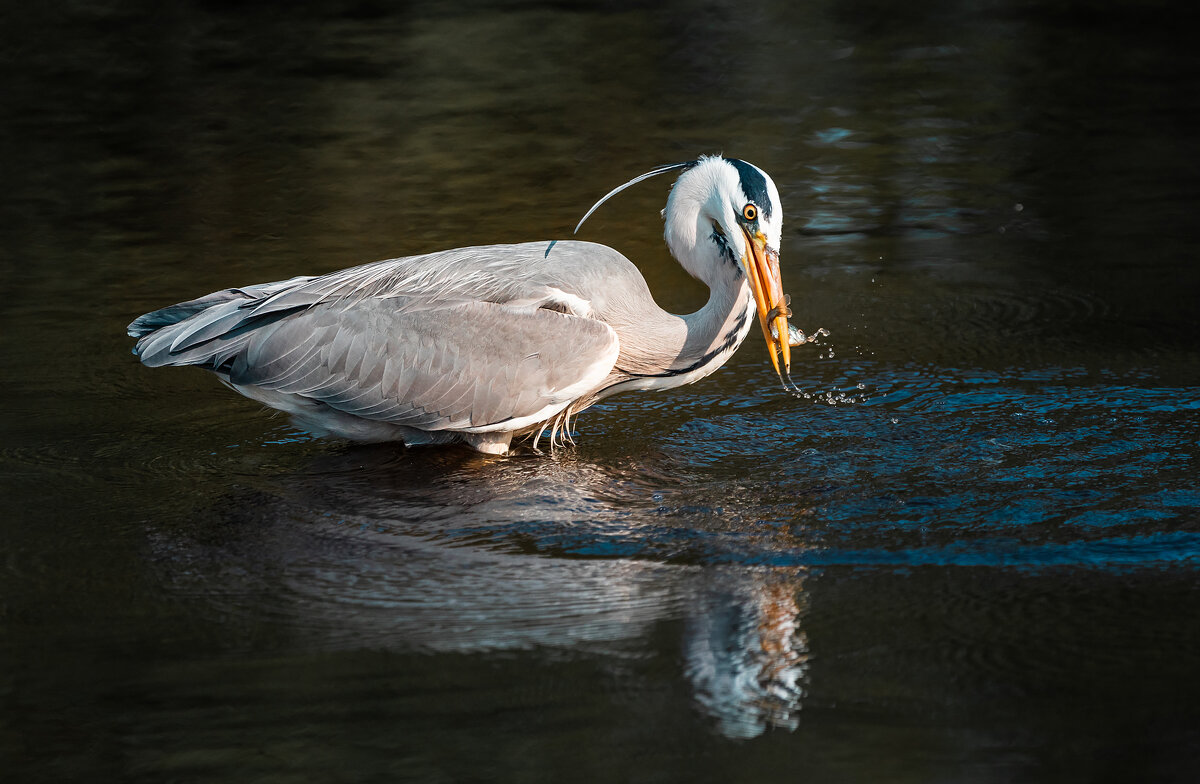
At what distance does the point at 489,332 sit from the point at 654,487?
3.48 ft

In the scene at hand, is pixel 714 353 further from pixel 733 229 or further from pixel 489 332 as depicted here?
pixel 489 332

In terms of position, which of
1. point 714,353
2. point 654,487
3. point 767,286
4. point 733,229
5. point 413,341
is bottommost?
point 654,487

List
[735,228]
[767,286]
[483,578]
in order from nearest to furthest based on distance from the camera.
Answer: [483,578] < [767,286] < [735,228]

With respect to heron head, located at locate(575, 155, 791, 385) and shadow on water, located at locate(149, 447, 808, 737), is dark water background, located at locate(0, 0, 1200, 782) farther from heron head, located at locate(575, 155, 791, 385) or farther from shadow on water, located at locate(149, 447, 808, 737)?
heron head, located at locate(575, 155, 791, 385)

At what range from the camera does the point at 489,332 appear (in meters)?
5.93

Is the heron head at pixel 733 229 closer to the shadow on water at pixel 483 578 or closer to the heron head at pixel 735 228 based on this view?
the heron head at pixel 735 228

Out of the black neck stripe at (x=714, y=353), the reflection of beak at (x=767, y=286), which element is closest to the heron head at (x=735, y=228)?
the reflection of beak at (x=767, y=286)

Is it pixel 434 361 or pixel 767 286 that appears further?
pixel 434 361

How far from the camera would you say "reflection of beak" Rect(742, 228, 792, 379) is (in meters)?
5.58

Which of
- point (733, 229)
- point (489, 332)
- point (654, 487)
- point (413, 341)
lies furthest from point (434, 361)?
point (733, 229)

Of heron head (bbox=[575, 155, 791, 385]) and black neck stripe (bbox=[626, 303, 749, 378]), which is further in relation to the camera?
black neck stripe (bbox=[626, 303, 749, 378])

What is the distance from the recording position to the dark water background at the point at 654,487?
372 centimetres

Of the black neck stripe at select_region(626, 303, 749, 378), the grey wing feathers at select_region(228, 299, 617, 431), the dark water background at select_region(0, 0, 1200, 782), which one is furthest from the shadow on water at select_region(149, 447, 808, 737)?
the black neck stripe at select_region(626, 303, 749, 378)

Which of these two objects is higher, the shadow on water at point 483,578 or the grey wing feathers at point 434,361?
the grey wing feathers at point 434,361
